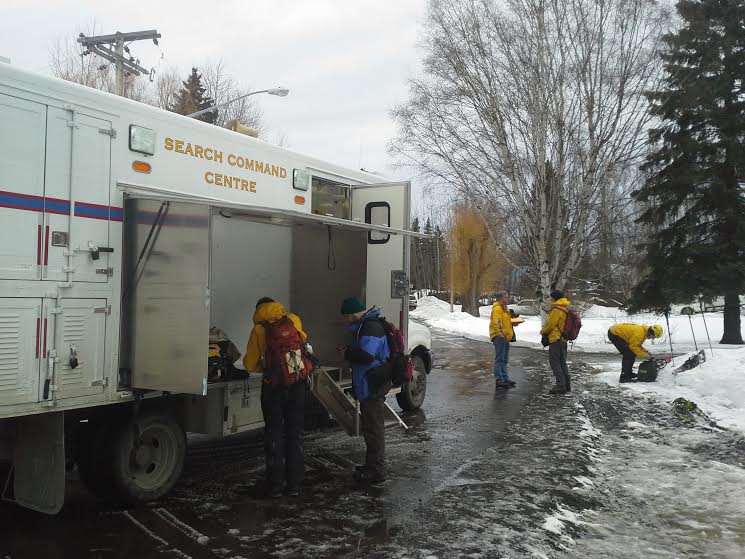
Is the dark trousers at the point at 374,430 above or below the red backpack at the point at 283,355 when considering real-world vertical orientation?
below

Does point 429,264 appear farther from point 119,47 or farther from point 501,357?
point 501,357

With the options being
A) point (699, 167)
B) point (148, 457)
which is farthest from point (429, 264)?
point (148, 457)

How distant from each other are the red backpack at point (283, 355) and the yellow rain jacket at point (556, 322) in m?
6.56

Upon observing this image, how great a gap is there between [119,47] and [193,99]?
1024 cm

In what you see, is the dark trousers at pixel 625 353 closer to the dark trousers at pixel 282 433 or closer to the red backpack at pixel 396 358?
the red backpack at pixel 396 358

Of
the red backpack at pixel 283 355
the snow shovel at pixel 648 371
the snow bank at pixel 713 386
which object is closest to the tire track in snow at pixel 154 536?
the red backpack at pixel 283 355

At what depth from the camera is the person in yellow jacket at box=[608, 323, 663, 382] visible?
1176 centimetres

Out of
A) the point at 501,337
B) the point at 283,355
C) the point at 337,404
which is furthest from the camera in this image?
the point at 501,337

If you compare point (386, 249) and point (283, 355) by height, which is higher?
point (386, 249)

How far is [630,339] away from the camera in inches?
465

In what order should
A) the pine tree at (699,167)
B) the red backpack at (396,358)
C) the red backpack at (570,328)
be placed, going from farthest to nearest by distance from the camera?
the pine tree at (699,167)
the red backpack at (570,328)
the red backpack at (396,358)

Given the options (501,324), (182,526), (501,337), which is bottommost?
(182,526)

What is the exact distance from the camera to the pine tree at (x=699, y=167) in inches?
736

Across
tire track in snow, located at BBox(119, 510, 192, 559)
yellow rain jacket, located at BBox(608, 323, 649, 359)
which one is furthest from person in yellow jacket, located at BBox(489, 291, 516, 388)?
tire track in snow, located at BBox(119, 510, 192, 559)
